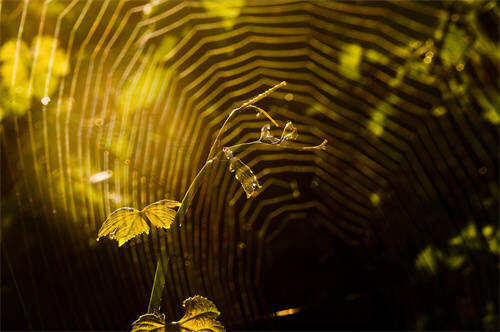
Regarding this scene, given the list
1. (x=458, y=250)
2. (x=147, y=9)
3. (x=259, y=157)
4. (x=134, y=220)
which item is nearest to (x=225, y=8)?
(x=147, y=9)

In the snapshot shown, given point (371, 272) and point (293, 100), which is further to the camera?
point (371, 272)

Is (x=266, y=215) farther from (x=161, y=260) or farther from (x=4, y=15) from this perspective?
(x=161, y=260)

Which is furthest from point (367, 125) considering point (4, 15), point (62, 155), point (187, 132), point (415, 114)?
point (4, 15)

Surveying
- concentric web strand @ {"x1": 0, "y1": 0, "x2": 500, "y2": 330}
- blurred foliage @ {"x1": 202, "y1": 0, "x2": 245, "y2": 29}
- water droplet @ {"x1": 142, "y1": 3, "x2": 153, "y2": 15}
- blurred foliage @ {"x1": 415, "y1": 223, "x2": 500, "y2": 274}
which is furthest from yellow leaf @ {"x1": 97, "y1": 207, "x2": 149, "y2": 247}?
blurred foliage @ {"x1": 415, "y1": 223, "x2": 500, "y2": 274}

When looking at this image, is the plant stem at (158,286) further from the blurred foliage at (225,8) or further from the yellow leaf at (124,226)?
the blurred foliage at (225,8)

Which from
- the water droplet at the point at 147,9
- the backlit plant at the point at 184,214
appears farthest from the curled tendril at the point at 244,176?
the water droplet at the point at 147,9

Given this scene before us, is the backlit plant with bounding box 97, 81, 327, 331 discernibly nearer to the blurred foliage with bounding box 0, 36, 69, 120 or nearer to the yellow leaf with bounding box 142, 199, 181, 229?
the yellow leaf with bounding box 142, 199, 181, 229

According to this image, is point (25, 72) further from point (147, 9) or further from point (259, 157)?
point (259, 157)
